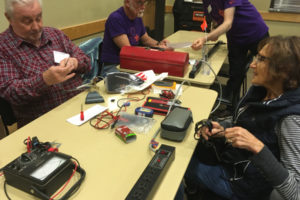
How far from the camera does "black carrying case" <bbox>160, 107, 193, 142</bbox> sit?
1.03m

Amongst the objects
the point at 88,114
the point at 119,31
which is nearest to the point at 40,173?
the point at 88,114

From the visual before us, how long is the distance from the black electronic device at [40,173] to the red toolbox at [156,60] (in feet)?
3.46

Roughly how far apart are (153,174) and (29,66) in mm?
1081

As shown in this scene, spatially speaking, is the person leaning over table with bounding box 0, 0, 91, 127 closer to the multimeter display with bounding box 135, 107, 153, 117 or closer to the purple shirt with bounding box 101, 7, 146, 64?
the multimeter display with bounding box 135, 107, 153, 117

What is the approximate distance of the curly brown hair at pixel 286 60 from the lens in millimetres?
995

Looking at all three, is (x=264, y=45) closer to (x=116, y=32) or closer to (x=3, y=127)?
(x=116, y=32)

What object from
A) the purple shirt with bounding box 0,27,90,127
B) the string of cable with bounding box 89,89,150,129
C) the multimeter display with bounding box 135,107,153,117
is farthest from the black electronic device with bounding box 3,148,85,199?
the purple shirt with bounding box 0,27,90,127

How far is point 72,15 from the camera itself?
2824 mm

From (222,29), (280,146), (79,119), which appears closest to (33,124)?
(79,119)

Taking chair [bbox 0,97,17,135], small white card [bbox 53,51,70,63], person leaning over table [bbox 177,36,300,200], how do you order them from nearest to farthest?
person leaning over table [bbox 177,36,300,200] → chair [bbox 0,97,17,135] → small white card [bbox 53,51,70,63]

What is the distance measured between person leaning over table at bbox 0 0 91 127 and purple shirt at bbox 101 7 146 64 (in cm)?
59

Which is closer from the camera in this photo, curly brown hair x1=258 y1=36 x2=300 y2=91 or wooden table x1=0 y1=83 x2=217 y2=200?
wooden table x1=0 y1=83 x2=217 y2=200

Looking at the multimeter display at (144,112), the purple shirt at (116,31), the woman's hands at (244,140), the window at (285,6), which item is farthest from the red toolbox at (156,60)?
the window at (285,6)

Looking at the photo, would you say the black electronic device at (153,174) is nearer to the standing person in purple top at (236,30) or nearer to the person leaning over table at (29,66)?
the person leaning over table at (29,66)
